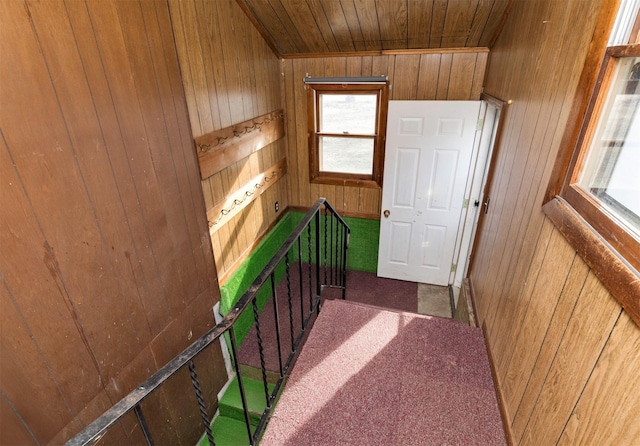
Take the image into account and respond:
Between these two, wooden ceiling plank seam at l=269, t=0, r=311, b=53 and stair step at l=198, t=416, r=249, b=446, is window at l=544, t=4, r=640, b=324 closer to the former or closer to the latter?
wooden ceiling plank seam at l=269, t=0, r=311, b=53

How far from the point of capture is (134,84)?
170cm

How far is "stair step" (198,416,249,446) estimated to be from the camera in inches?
104

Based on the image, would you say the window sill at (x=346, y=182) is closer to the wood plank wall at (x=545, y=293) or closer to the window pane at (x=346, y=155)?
the window pane at (x=346, y=155)

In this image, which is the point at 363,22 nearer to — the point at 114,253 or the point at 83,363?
the point at 114,253

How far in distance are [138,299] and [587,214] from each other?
2.07 meters

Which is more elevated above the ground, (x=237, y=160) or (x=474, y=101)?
(x=474, y=101)

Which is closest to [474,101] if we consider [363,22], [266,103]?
[363,22]

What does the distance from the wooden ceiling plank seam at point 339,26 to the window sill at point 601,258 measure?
7.22ft

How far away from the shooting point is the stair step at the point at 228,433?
104 inches

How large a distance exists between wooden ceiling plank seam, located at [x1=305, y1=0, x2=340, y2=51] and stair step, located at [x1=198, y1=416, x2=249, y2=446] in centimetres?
335

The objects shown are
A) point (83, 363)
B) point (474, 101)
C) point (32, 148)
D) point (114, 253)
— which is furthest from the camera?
point (474, 101)

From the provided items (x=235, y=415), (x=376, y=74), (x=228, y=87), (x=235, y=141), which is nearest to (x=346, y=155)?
(x=376, y=74)

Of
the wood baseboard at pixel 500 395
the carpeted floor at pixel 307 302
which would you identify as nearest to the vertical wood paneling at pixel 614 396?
the wood baseboard at pixel 500 395

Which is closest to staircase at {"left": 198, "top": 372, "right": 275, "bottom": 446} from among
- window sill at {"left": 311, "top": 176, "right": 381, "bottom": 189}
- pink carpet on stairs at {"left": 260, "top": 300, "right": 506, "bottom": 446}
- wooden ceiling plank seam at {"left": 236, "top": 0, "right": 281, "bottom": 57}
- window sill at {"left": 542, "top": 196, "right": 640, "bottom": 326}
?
pink carpet on stairs at {"left": 260, "top": 300, "right": 506, "bottom": 446}
